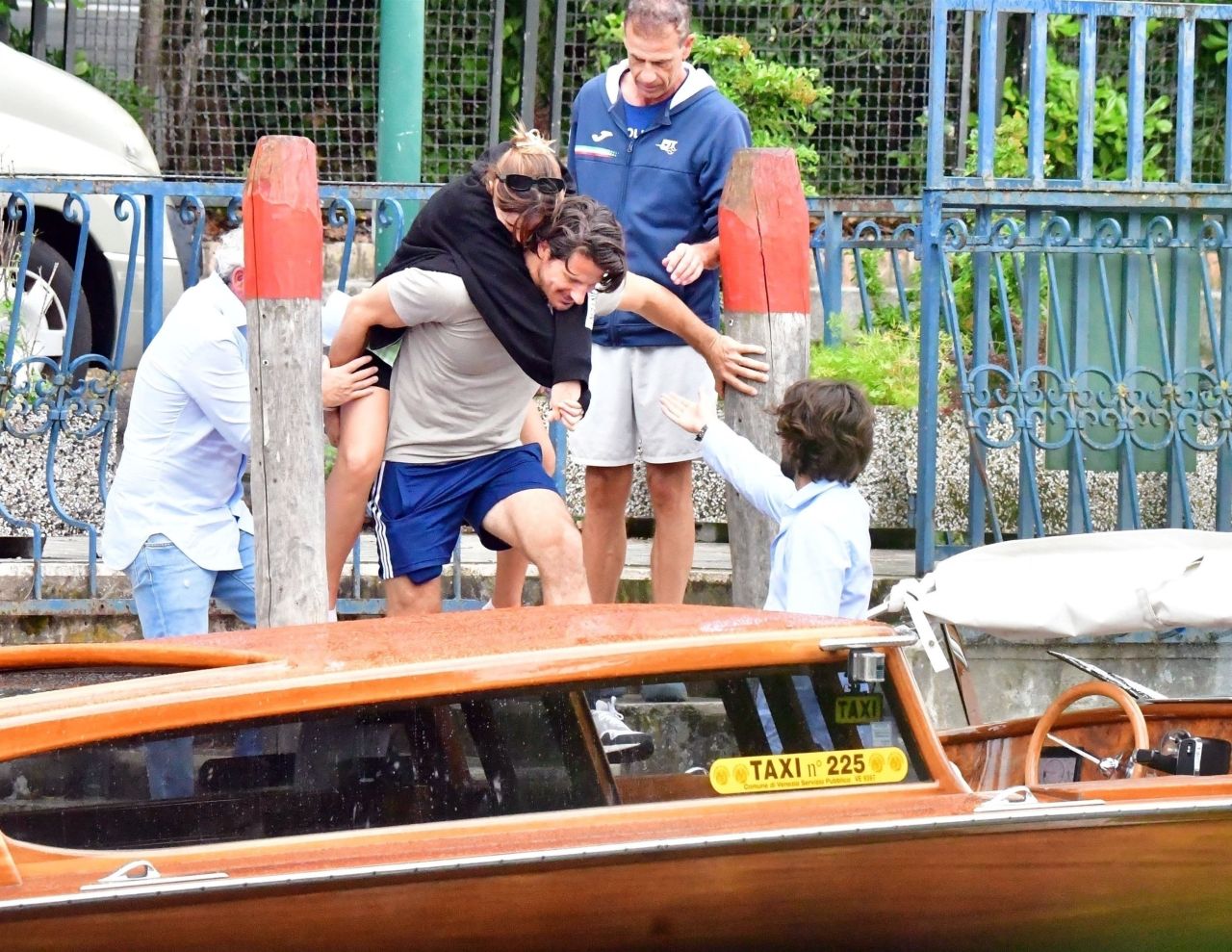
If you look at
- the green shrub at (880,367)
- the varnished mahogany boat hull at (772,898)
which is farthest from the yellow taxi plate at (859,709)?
the green shrub at (880,367)

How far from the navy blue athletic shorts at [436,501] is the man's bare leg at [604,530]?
0.71 metres

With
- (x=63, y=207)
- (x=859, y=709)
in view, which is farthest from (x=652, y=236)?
(x=63, y=207)

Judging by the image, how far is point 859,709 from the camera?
3.69m

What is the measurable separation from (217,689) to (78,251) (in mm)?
3340

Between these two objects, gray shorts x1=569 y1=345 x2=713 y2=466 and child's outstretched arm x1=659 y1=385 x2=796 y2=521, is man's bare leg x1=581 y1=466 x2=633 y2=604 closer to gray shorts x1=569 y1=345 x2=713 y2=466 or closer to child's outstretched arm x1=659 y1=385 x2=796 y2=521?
gray shorts x1=569 y1=345 x2=713 y2=466

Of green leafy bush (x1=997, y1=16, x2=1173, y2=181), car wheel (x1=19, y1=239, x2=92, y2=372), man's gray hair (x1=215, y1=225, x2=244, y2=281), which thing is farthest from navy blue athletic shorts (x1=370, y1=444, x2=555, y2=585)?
green leafy bush (x1=997, y1=16, x2=1173, y2=181)

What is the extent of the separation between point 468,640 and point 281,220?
5.87 feet

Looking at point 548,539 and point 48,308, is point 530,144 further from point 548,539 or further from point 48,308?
point 48,308

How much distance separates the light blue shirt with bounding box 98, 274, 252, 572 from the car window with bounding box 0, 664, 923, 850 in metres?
1.99

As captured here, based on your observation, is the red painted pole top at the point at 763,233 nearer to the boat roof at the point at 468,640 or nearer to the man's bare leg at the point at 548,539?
the man's bare leg at the point at 548,539

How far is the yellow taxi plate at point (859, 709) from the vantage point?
3.68m

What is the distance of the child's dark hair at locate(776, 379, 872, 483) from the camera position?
4.65 m

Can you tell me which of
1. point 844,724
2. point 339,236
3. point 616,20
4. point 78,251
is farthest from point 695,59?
point 844,724

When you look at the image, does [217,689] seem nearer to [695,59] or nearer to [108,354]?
[108,354]
